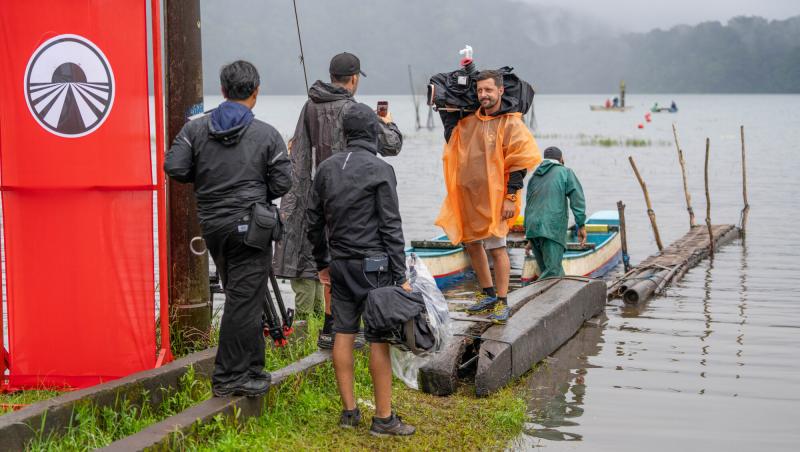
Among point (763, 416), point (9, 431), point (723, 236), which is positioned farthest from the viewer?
point (723, 236)

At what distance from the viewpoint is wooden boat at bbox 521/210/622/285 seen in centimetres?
1307

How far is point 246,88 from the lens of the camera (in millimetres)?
5312

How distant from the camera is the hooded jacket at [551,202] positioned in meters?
10.6

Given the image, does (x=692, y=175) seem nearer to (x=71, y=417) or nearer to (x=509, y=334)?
(x=509, y=334)

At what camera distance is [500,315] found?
777 cm

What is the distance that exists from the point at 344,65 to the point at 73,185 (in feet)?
6.82

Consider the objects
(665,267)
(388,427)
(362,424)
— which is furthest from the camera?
(665,267)

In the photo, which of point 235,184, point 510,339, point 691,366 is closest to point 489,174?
point 510,339

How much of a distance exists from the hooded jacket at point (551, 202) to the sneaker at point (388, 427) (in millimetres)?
5349

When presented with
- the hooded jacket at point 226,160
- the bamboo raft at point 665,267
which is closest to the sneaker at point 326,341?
the hooded jacket at point 226,160

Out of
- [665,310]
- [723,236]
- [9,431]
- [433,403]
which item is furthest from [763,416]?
[723,236]

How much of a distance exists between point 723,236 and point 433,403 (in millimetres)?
13599

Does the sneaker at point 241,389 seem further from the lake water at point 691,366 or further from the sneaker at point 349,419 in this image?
the lake water at point 691,366

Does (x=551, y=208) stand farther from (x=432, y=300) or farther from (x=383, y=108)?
(x=432, y=300)
